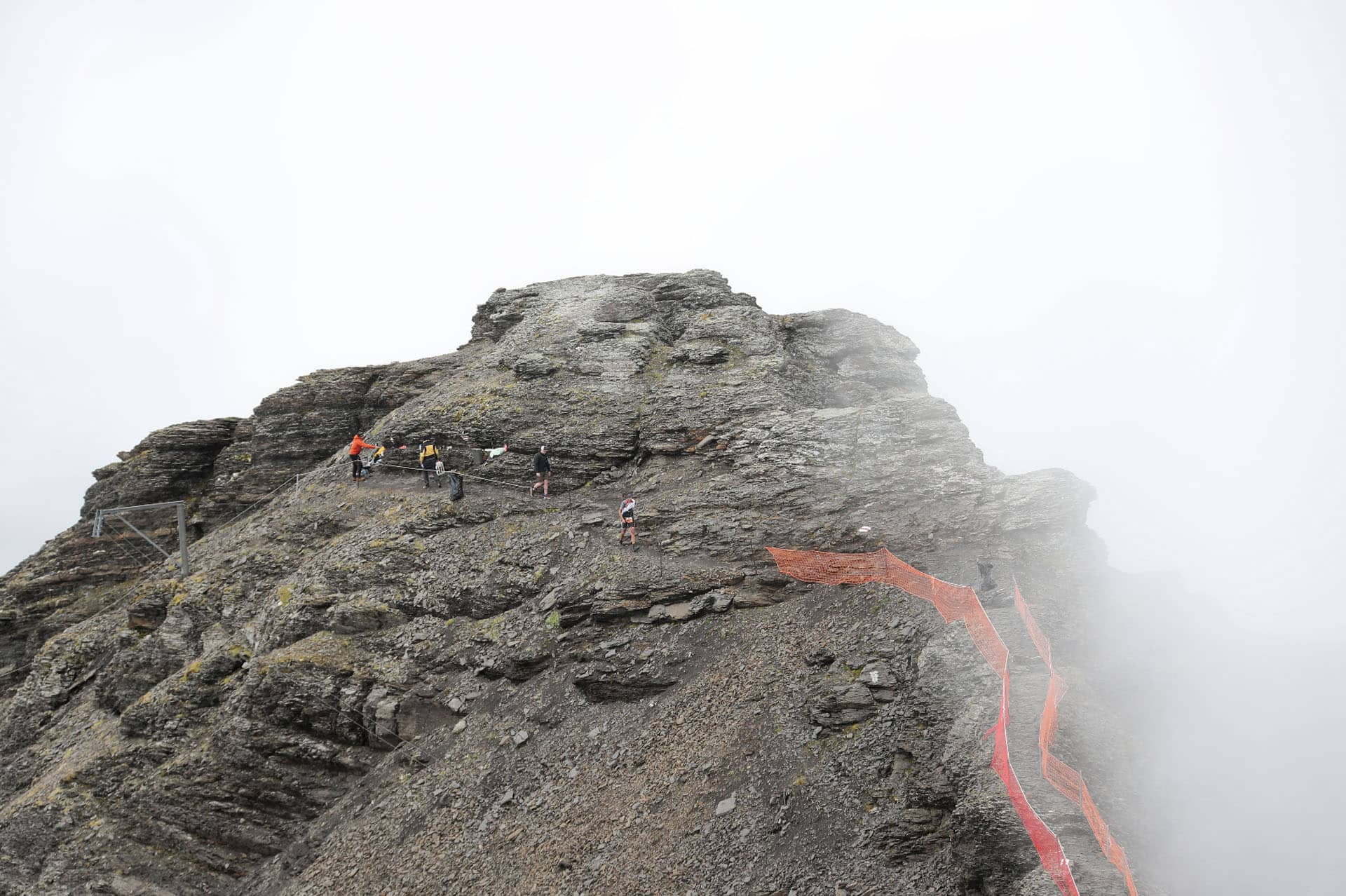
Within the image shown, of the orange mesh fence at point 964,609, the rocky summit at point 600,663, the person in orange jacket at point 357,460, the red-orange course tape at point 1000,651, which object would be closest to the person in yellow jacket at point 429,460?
the rocky summit at point 600,663

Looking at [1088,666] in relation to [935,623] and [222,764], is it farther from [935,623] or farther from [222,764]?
[222,764]

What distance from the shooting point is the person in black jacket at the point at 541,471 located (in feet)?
74.7

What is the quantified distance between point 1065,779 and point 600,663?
31.7ft

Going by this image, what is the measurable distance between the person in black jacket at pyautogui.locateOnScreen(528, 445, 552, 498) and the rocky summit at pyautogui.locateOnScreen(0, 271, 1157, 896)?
450 millimetres

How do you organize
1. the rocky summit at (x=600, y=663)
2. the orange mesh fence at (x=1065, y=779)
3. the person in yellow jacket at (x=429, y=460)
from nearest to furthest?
the orange mesh fence at (x=1065, y=779), the rocky summit at (x=600, y=663), the person in yellow jacket at (x=429, y=460)

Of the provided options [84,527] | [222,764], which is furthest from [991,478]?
[84,527]

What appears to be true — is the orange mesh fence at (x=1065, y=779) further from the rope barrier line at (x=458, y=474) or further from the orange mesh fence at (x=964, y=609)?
the rope barrier line at (x=458, y=474)

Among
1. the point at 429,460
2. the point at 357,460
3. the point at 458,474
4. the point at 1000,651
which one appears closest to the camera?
the point at 1000,651

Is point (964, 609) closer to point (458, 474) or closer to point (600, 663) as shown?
point (600, 663)

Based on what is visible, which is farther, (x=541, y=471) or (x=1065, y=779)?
(x=541, y=471)

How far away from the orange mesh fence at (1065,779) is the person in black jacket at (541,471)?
14146 mm

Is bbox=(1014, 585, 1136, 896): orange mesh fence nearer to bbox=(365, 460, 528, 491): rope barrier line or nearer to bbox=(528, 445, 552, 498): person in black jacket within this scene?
bbox=(528, 445, 552, 498): person in black jacket

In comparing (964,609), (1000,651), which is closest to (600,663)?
(964,609)

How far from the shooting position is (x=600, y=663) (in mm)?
17281
